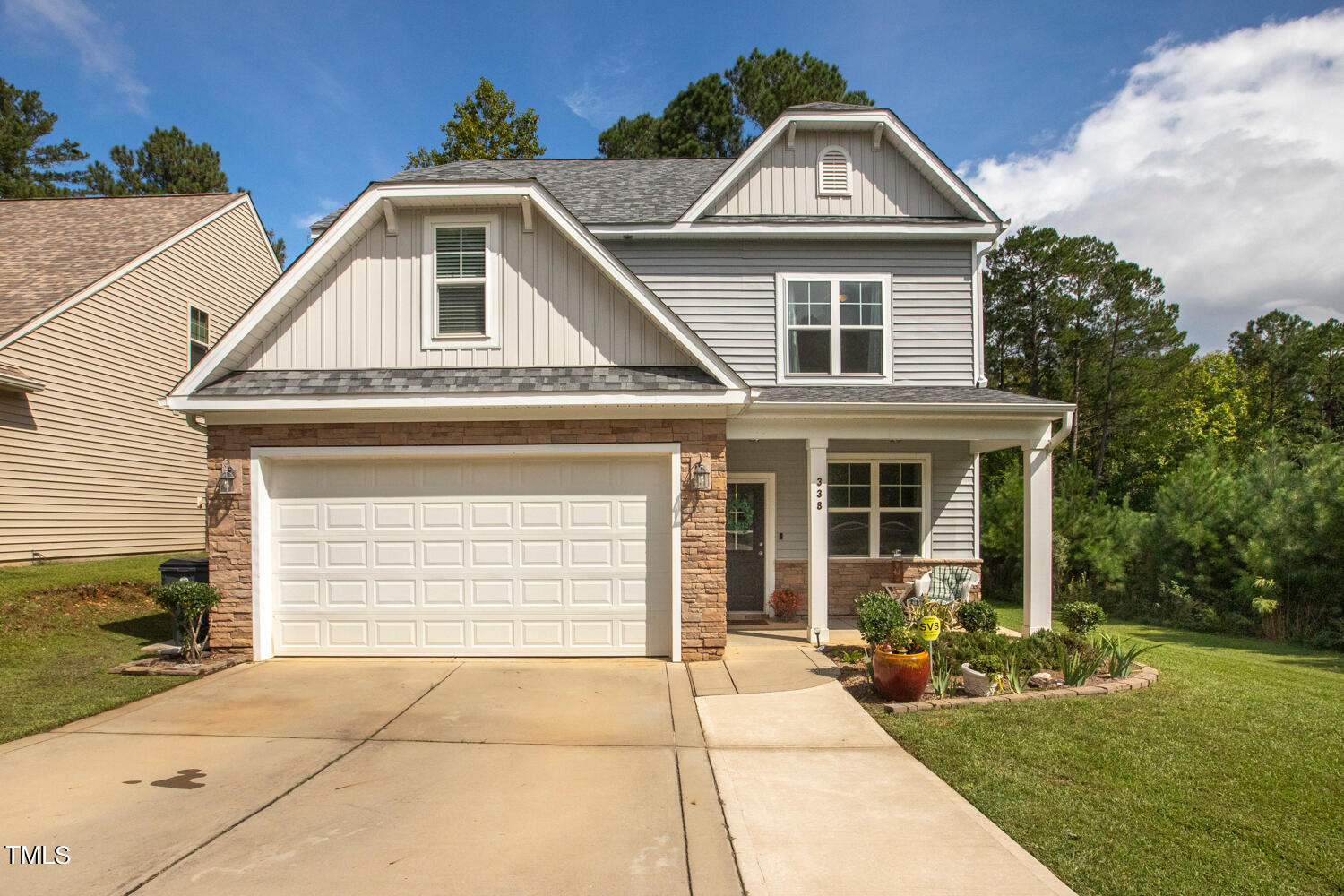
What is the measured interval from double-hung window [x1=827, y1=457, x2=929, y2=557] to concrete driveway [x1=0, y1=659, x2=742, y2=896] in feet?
17.0

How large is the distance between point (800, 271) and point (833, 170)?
169 centimetres

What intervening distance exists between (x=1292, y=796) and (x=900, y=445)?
7302 millimetres

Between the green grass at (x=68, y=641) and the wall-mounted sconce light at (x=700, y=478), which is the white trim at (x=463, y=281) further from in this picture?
the green grass at (x=68, y=641)

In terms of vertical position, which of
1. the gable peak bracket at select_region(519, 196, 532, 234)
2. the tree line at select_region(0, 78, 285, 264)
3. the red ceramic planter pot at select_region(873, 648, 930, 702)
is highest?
the tree line at select_region(0, 78, 285, 264)

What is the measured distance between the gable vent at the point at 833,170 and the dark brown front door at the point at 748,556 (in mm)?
4661

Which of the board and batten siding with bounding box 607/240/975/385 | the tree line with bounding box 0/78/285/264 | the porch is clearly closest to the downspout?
the board and batten siding with bounding box 607/240/975/385

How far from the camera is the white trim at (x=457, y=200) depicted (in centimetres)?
845

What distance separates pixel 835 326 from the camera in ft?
37.2

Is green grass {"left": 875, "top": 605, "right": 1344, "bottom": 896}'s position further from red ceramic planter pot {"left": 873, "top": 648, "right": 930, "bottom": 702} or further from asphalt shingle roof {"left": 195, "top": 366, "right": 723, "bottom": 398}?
asphalt shingle roof {"left": 195, "top": 366, "right": 723, "bottom": 398}

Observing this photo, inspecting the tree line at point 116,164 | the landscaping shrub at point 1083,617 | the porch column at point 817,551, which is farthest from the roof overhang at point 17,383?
the tree line at point 116,164

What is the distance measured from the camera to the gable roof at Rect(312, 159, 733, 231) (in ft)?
38.1

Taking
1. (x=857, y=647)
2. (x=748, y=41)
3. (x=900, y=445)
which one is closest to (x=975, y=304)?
(x=900, y=445)

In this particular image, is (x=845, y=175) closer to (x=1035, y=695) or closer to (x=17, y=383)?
(x=1035, y=695)

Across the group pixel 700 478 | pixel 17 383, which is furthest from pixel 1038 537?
pixel 17 383
